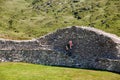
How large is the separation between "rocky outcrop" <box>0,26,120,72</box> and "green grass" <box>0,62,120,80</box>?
7.02 ft

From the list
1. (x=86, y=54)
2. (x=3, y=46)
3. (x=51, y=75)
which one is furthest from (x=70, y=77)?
(x=3, y=46)

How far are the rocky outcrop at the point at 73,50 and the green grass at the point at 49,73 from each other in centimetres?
214

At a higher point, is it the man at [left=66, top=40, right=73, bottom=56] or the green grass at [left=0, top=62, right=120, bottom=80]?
the man at [left=66, top=40, right=73, bottom=56]

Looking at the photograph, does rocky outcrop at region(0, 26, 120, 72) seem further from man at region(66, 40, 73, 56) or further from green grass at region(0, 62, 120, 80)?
green grass at region(0, 62, 120, 80)

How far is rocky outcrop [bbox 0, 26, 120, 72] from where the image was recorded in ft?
116

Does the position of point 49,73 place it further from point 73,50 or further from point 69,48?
point 73,50

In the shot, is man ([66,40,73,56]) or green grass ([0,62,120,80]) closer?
green grass ([0,62,120,80])

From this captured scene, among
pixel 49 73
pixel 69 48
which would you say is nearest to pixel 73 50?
pixel 69 48

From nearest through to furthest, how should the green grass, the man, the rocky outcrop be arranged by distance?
the green grass
the rocky outcrop
the man

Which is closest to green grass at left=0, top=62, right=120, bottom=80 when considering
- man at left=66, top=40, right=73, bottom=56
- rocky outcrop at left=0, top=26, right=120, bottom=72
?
rocky outcrop at left=0, top=26, right=120, bottom=72

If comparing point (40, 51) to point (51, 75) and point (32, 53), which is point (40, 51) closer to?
point (32, 53)

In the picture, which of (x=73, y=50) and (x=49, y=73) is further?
(x=73, y=50)

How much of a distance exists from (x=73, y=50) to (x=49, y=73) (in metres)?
5.97

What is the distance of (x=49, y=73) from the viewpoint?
1296 inches
